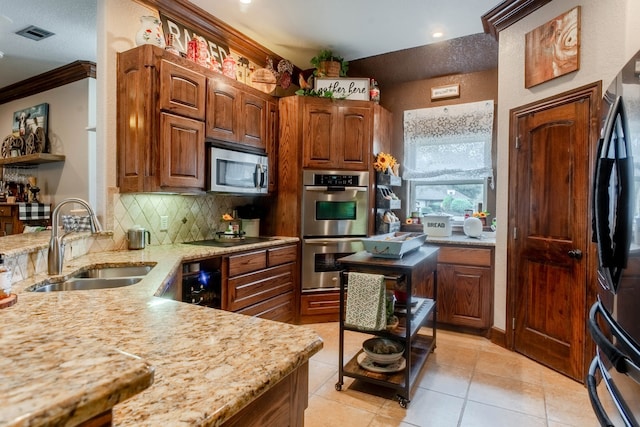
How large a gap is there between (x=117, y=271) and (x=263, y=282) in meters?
1.29

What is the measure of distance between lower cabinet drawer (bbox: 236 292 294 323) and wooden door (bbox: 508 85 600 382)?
1996 millimetres

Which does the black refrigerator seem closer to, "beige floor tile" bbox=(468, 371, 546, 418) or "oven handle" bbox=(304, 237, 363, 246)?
"beige floor tile" bbox=(468, 371, 546, 418)

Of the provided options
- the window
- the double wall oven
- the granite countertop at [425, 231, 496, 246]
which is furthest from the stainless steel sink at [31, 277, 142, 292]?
the window

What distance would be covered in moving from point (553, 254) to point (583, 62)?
1.35 meters

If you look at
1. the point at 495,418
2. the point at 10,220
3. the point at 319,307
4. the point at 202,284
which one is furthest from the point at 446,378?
the point at 10,220

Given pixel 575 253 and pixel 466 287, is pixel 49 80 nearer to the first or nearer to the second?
pixel 466 287

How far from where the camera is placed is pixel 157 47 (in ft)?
8.59

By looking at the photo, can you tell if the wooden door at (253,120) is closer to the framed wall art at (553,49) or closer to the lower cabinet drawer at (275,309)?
the lower cabinet drawer at (275,309)

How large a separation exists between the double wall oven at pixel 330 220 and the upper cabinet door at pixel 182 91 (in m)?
1.24

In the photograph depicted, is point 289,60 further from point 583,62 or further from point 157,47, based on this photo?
point 583,62

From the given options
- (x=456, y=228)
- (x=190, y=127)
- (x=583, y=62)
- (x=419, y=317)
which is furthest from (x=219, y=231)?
(x=583, y=62)

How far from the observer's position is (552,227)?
270 centimetres

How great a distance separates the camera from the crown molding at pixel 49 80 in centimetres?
454

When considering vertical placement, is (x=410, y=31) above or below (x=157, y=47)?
above
